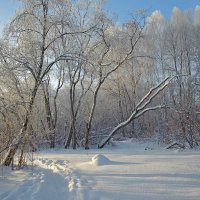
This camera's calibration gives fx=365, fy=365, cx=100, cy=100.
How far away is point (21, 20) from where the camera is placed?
14.9 metres

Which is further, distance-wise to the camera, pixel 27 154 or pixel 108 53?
pixel 108 53

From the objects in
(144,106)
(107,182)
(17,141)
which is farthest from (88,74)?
(107,182)

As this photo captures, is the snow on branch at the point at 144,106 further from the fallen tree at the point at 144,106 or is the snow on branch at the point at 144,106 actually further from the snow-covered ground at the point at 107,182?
the snow-covered ground at the point at 107,182

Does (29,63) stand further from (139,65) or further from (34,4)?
(139,65)

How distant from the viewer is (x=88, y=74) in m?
28.3

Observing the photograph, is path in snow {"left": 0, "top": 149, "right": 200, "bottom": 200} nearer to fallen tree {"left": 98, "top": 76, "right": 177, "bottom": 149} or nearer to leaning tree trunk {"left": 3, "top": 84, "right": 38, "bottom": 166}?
leaning tree trunk {"left": 3, "top": 84, "right": 38, "bottom": 166}

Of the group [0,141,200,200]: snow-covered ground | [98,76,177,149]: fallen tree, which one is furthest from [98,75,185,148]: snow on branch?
[0,141,200,200]: snow-covered ground

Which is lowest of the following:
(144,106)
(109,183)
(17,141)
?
(109,183)

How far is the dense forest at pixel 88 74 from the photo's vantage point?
13.7 meters

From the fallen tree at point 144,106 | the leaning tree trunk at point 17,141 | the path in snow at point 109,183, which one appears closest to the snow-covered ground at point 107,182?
the path in snow at point 109,183

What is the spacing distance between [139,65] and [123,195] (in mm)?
29953

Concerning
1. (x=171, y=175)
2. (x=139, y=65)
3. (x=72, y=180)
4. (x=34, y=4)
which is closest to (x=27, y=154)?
(x=72, y=180)

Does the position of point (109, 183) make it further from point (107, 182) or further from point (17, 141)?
point (17, 141)

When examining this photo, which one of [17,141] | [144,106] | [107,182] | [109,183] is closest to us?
[109,183]
